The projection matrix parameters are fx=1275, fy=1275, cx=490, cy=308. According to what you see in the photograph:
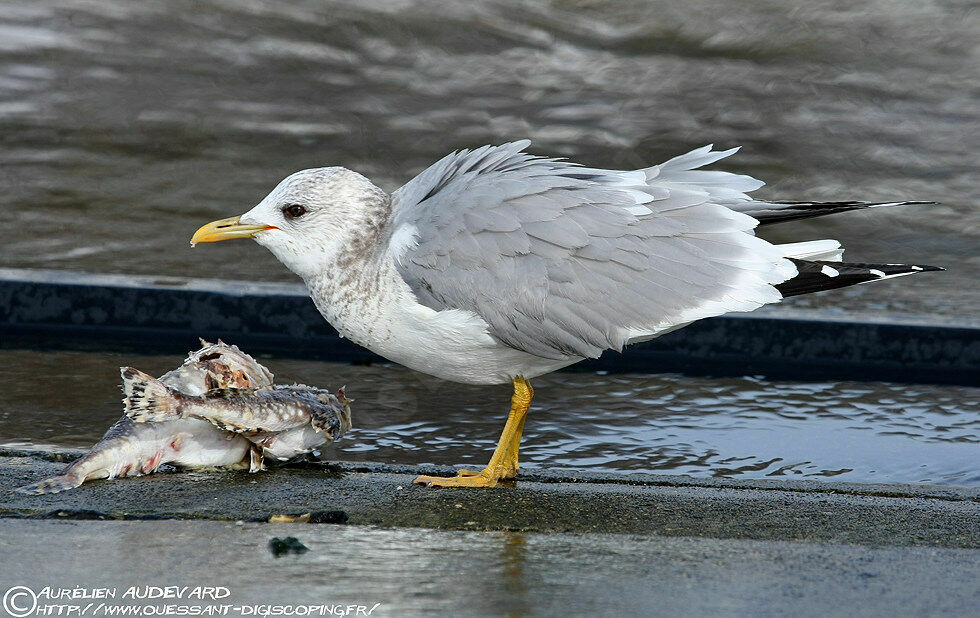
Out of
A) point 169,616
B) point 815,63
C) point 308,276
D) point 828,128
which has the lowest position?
point 169,616

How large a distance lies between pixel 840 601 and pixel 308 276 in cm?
211

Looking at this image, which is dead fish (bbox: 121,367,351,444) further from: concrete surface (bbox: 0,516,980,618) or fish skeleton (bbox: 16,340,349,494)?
concrete surface (bbox: 0,516,980,618)

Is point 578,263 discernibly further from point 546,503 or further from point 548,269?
point 546,503

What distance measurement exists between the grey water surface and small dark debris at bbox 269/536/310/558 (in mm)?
1415

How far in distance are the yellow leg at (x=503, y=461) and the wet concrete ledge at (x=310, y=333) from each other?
63.8 inches

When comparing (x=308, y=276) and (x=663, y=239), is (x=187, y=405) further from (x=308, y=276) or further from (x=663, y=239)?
(x=663, y=239)

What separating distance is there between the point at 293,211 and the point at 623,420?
1628 millimetres

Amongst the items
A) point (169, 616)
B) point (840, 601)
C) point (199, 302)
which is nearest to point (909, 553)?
point (840, 601)

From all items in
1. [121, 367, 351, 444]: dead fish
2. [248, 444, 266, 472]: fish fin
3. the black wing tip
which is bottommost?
[248, 444, 266, 472]: fish fin

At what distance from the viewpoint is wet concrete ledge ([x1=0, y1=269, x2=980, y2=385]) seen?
575 cm

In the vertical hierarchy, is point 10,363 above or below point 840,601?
above

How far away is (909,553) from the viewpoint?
3.18 m

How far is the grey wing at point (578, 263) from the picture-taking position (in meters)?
3.90

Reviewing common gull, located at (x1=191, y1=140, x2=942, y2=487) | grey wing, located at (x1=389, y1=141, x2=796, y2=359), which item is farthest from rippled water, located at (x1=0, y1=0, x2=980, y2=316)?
grey wing, located at (x1=389, y1=141, x2=796, y2=359)
